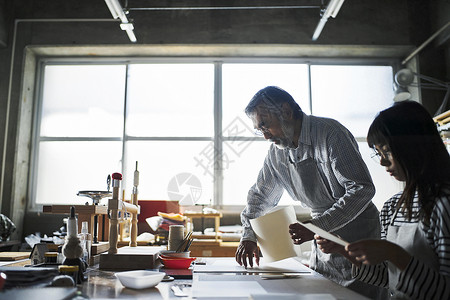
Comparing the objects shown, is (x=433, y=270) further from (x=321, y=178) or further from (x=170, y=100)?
(x=170, y=100)

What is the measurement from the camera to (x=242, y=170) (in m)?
4.38

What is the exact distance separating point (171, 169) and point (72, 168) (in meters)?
1.09

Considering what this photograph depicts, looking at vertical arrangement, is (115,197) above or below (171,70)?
below

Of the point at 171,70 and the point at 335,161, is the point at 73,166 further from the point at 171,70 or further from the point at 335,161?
the point at 335,161

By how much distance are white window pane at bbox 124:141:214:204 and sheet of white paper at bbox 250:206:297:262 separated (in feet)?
9.57

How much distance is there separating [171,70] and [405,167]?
148 inches

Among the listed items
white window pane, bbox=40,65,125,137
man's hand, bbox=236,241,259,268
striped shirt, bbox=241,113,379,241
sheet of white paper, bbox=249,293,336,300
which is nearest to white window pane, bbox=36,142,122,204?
white window pane, bbox=40,65,125,137

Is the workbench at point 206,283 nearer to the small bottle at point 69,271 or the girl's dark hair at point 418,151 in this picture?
the small bottle at point 69,271

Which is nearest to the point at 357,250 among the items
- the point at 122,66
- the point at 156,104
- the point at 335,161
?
the point at 335,161

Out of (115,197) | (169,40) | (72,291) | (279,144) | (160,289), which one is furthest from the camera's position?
(169,40)

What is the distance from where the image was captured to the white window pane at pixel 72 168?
4.41m

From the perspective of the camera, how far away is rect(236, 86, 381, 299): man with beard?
150 cm

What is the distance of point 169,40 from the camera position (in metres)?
4.34

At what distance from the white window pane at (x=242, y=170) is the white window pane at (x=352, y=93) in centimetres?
79
